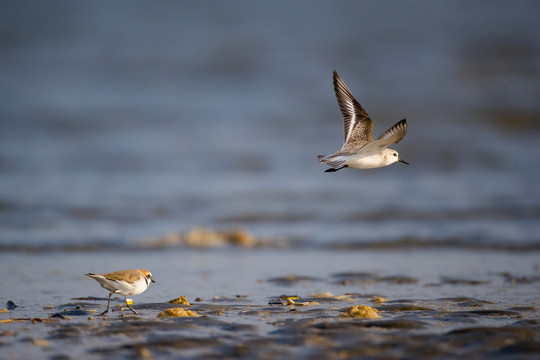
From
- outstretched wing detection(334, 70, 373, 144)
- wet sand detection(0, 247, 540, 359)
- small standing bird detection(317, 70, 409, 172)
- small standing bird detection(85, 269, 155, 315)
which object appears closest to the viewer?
wet sand detection(0, 247, 540, 359)

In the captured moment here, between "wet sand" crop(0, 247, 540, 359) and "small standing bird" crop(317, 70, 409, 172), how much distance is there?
1.29 metres

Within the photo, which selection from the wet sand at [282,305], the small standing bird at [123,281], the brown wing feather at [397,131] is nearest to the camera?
the wet sand at [282,305]

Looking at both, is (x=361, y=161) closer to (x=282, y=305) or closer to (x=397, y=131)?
(x=397, y=131)

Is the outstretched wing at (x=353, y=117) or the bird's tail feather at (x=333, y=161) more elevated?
the outstretched wing at (x=353, y=117)

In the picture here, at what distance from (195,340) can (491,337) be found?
196 centimetres

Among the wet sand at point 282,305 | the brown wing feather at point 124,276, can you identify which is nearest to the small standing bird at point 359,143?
the wet sand at point 282,305

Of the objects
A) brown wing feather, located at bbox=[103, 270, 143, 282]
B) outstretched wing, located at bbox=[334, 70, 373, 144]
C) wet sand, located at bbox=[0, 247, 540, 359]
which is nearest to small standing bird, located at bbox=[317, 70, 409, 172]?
outstretched wing, located at bbox=[334, 70, 373, 144]

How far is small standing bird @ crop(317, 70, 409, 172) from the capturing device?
5.75m

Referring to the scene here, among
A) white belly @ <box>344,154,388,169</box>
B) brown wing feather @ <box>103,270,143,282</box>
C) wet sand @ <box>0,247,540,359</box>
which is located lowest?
wet sand @ <box>0,247,540,359</box>

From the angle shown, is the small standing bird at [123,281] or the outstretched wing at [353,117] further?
the outstretched wing at [353,117]

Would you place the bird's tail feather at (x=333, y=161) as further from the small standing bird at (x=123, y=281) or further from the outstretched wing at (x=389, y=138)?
the small standing bird at (x=123, y=281)

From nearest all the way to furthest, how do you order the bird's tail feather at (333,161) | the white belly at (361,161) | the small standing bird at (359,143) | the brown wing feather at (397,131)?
the brown wing feather at (397,131), the small standing bird at (359,143), the bird's tail feather at (333,161), the white belly at (361,161)

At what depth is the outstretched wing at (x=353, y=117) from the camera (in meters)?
6.50

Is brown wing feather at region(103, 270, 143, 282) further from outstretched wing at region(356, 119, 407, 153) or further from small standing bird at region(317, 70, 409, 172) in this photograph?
outstretched wing at region(356, 119, 407, 153)
